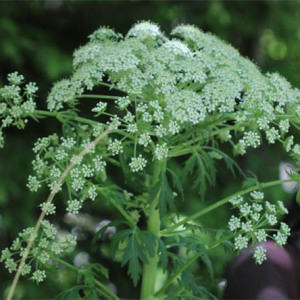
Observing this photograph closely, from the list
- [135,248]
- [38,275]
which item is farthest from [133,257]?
[38,275]

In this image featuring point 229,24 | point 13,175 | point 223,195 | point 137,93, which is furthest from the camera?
point 229,24

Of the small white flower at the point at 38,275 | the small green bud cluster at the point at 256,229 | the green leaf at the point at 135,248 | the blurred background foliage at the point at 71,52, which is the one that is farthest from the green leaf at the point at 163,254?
the blurred background foliage at the point at 71,52

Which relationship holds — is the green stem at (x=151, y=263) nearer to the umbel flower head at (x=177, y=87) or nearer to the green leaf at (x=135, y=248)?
the green leaf at (x=135, y=248)

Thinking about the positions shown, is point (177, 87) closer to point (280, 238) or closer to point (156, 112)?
point (156, 112)

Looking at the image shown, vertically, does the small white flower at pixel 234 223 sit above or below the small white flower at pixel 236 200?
below

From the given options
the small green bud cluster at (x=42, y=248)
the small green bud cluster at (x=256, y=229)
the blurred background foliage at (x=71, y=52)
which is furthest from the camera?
the blurred background foliage at (x=71, y=52)

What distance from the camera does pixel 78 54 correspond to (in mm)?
1538

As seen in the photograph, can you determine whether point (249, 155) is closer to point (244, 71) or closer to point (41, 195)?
point (41, 195)

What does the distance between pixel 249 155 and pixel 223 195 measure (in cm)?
50

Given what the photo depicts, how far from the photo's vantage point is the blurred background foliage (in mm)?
2922

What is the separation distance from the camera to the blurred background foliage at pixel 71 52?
9.59ft

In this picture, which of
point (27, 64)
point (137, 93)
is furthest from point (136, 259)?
point (27, 64)

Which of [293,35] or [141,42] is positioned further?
[293,35]

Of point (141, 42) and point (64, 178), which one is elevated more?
point (141, 42)
